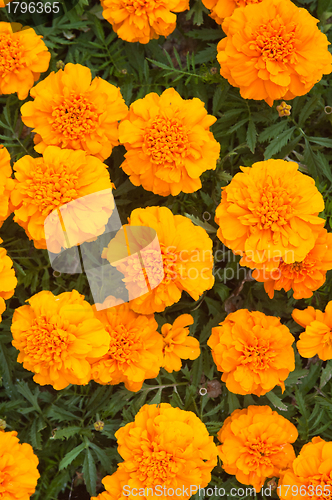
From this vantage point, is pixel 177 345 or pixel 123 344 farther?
pixel 177 345

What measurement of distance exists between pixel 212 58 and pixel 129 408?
1.80 metres

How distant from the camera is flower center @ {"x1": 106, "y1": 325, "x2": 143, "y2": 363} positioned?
1.79 metres

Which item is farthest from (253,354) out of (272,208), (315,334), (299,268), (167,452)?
(272,208)

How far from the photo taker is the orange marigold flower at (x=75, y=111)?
5.91ft

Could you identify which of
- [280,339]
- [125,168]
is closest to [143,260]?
[125,168]

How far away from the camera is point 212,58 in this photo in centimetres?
221

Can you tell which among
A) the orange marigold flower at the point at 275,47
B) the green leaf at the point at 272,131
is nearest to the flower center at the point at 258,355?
the green leaf at the point at 272,131

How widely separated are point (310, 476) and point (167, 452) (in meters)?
0.62

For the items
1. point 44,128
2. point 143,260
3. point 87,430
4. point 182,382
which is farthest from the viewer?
point 182,382

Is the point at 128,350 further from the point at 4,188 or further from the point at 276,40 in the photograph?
the point at 276,40

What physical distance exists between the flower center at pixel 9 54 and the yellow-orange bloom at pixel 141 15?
43cm

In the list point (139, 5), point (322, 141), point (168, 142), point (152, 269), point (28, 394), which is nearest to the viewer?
point (152, 269)

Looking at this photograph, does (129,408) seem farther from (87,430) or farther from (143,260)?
(143,260)

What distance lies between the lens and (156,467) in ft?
5.51
